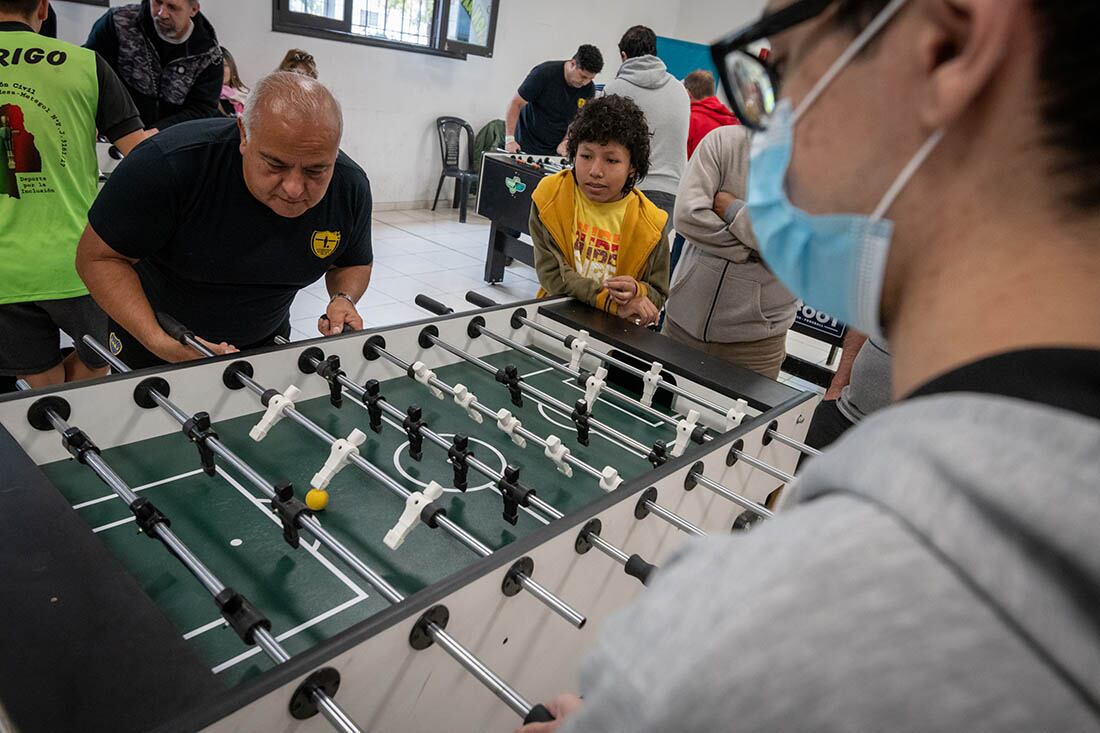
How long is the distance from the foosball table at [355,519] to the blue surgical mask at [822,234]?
1.74 feet

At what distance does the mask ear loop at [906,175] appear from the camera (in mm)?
489

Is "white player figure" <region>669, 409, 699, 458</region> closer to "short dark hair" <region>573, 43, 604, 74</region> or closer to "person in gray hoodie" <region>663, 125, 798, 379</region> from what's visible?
"person in gray hoodie" <region>663, 125, 798, 379</region>

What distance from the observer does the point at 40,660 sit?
88 centimetres

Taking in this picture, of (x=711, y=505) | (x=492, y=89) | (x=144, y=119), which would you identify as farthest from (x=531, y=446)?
(x=492, y=89)

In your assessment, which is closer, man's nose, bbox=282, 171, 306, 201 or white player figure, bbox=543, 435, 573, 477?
white player figure, bbox=543, 435, 573, 477

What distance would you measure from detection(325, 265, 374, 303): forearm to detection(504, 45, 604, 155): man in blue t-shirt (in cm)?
353

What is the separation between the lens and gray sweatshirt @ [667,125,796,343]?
252cm

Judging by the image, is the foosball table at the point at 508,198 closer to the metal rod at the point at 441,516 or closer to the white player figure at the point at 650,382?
the white player figure at the point at 650,382

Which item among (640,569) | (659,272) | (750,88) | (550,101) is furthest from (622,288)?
(550,101)

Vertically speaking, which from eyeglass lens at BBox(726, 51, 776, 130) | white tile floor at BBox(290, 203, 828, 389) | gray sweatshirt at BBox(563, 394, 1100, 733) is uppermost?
eyeglass lens at BBox(726, 51, 776, 130)

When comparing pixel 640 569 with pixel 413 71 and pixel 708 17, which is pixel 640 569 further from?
pixel 708 17

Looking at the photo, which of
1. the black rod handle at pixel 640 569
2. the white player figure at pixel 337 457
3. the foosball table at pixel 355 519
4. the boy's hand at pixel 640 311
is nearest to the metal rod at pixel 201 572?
the foosball table at pixel 355 519

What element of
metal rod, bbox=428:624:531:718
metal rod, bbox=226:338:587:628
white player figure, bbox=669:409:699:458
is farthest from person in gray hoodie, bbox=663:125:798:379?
metal rod, bbox=428:624:531:718

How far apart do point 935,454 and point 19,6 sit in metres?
2.73
